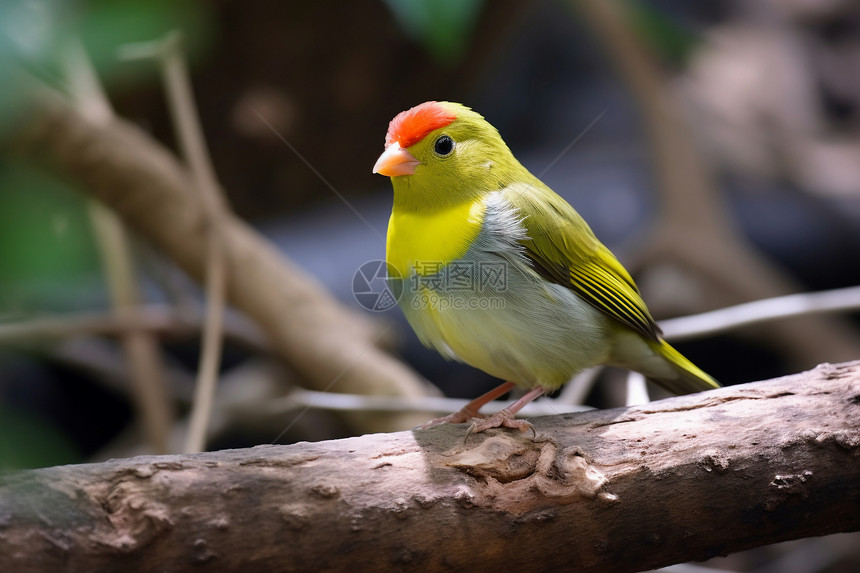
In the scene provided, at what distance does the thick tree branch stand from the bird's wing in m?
1.49

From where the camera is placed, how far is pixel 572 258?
249 cm

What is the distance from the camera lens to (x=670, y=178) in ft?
16.8

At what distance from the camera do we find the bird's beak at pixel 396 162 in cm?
225

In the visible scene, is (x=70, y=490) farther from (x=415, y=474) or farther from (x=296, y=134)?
(x=296, y=134)

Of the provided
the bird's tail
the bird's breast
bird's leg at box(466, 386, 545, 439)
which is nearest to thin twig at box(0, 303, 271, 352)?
the bird's breast

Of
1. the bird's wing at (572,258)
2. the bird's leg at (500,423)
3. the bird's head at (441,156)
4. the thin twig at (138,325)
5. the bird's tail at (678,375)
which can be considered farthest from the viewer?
the thin twig at (138,325)

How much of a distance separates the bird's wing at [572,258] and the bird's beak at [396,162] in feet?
1.10

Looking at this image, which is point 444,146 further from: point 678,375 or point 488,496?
point 678,375

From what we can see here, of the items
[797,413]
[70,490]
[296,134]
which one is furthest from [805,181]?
[70,490]

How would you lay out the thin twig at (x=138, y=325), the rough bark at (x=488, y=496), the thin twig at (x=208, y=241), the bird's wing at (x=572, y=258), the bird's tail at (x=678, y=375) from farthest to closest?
the thin twig at (x=138, y=325)
the thin twig at (x=208, y=241)
the bird's tail at (x=678, y=375)
the bird's wing at (x=572, y=258)
the rough bark at (x=488, y=496)

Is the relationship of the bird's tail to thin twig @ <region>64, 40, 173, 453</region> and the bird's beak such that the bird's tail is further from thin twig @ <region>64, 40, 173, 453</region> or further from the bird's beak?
thin twig @ <region>64, 40, 173, 453</region>

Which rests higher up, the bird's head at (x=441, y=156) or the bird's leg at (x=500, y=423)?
the bird's head at (x=441, y=156)

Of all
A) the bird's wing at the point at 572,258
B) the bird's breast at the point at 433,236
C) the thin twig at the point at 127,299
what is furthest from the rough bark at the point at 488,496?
the thin twig at the point at 127,299

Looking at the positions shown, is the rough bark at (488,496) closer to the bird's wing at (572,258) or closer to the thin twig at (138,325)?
the bird's wing at (572,258)
